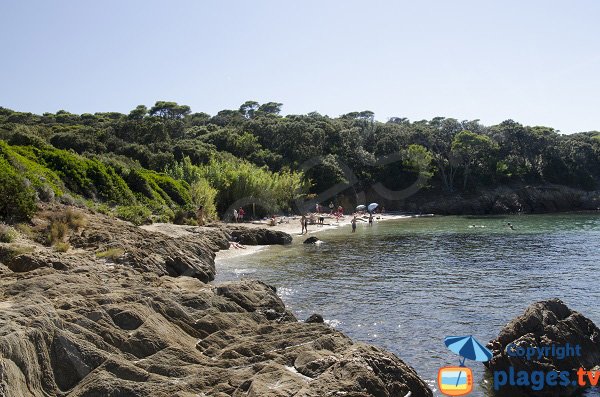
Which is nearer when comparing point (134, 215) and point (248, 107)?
point (134, 215)

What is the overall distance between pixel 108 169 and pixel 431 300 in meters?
32.3

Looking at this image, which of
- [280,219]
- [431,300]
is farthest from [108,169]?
[431,300]

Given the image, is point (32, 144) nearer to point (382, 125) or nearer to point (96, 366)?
point (96, 366)

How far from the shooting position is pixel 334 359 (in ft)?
34.1

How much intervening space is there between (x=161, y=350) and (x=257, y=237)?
31.6m

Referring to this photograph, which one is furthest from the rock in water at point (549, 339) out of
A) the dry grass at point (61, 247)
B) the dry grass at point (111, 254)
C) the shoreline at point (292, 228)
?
the shoreline at point (292, 228)

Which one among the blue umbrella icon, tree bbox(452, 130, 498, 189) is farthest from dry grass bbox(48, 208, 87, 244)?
tree bbox(452, 130, 498, 189)

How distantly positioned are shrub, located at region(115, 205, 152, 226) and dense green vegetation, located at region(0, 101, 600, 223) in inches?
398

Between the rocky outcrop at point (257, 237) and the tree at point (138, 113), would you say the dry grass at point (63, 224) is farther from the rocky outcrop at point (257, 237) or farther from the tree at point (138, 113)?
the tree at point (138, 113)

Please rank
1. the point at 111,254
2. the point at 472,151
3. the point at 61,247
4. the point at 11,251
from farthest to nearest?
1. the point at 472,151
2. the point at 61,247
3. the point at 111,254
4. the point at 11,251

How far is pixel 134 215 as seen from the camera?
3656cm

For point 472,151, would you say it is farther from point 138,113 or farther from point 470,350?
point 470,350

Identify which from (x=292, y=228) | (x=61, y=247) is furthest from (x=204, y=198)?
(x=61, y=247)

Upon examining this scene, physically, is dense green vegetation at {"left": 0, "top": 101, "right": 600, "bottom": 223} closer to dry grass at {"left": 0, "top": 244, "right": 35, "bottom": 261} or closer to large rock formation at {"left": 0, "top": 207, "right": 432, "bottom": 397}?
dry grass at {"left": 0, "top": 244, "right": 35, "bottom": 261}
